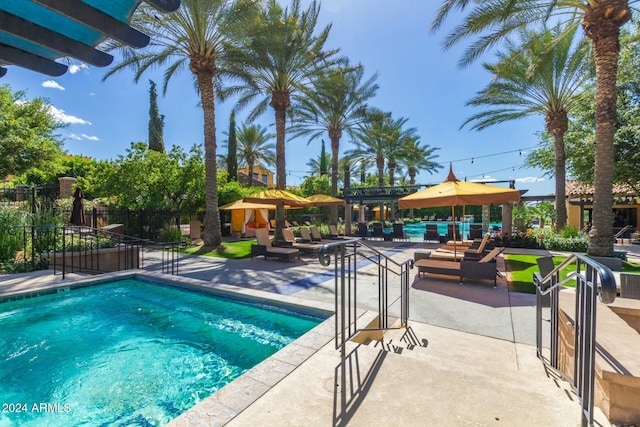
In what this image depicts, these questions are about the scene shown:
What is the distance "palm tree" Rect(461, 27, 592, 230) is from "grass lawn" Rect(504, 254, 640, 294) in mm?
6298

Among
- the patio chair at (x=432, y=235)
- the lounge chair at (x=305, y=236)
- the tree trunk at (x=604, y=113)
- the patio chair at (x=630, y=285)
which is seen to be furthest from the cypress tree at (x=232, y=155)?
the patio chair at (x=630, y=285)

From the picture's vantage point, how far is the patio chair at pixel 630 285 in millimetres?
4754

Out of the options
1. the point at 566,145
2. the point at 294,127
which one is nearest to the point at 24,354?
the point at 294,127

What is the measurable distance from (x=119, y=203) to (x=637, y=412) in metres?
20.2

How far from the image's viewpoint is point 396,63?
16.7 metres

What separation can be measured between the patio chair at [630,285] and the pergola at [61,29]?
7.25m

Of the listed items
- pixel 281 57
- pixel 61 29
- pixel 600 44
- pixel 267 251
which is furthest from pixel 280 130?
pixel 61 29

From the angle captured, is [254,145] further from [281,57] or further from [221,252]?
[221,252]

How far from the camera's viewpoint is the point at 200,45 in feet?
42.9

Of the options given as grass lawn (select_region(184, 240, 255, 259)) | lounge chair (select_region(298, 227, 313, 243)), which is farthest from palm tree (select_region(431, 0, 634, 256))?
grass lawn (select_region(184, 240, 255, 259))

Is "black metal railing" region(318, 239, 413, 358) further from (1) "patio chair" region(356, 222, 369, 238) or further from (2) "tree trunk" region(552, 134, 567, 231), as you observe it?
(2) "tree trunk" region(552, 134, 567, 231)

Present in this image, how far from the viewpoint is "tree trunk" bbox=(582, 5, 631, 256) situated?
955cm

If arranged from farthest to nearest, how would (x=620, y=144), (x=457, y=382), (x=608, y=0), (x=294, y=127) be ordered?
(x=294, y=127) → (x=620, y=144) → (x=608, y=0) → (x=457, y=382)

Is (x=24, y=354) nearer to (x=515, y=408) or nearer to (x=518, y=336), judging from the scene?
(x=515, y=408)
